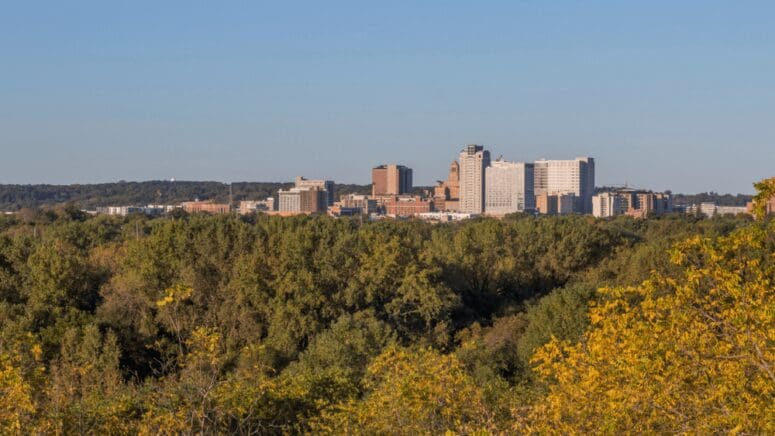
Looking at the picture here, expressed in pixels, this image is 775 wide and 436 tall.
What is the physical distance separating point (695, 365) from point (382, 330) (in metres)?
26.5

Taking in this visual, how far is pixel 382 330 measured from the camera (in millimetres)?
39750

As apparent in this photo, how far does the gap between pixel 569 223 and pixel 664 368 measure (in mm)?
55320

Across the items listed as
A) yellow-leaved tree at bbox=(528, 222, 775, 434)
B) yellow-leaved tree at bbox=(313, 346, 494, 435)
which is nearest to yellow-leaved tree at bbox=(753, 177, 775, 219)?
yellow-leaved tree at bbox=(528, 222, 775, 434)

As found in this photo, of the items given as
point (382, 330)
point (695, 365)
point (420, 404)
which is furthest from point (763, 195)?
point (382, 330)

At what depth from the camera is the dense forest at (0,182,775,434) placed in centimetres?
1370

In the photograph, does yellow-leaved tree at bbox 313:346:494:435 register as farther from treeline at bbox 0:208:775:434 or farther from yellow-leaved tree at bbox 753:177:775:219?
yellow-leaved tree at bbox 753:177:775:219

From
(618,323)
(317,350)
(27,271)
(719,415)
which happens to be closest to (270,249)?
(27,271)

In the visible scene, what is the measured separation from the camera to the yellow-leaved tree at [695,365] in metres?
12.3

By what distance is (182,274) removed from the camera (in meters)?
47.6

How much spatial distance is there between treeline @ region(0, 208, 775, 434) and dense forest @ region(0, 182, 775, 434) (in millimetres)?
81

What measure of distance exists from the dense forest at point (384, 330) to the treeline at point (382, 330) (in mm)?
81

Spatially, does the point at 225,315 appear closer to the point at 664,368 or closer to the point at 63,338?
the point at 63,338

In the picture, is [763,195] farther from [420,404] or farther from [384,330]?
[384,330]

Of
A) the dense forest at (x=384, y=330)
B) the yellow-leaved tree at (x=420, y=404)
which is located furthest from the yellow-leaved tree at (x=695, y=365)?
the yellow-leaved tree at (x=420, y=404)
